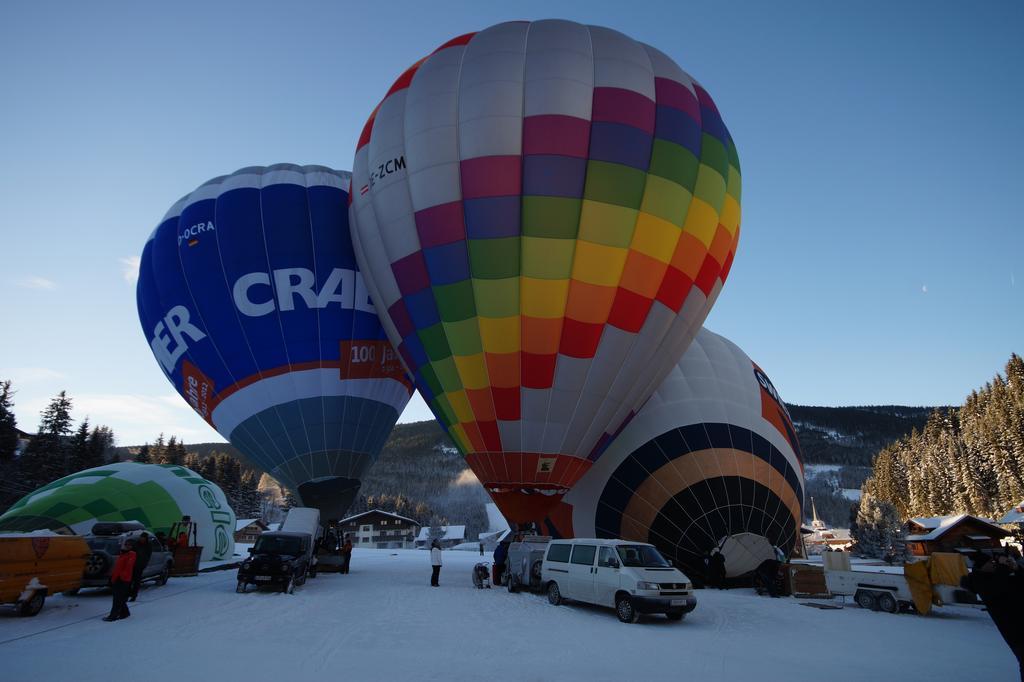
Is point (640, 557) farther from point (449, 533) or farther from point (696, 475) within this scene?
point (449, 533)

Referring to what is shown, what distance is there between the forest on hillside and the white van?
4046 cm

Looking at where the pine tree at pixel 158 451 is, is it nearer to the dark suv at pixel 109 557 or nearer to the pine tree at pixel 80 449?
the pine tree at pixel 80 449

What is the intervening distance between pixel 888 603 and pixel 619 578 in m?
5.35

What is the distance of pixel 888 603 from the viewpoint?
10.9 meters

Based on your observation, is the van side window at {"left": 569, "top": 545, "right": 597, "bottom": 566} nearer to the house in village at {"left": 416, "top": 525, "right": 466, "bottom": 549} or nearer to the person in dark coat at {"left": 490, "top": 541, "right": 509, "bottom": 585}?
the person in dark coat at {"left": 490, "top": 541, "right": 509, "bottom": 585}

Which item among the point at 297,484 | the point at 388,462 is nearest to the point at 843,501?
the point at 388,462

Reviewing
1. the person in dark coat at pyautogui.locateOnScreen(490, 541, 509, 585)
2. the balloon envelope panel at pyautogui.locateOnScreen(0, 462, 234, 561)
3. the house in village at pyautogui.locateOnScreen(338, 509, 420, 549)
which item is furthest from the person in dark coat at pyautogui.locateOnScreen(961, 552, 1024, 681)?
the house in village at pyautogui.locateOnScreen(338, 509, 420, 549)

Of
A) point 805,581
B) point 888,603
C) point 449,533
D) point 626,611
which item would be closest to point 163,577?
point 626,611

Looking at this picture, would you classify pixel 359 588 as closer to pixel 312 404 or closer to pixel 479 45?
pixel 312 404

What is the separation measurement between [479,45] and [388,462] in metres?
186

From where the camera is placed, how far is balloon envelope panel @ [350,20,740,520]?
13.0 metres

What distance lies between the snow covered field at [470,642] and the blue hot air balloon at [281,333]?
6.12m

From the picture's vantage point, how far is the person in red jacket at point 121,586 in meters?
8.44

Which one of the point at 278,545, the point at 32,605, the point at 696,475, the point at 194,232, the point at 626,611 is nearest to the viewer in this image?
the point at 32,605
